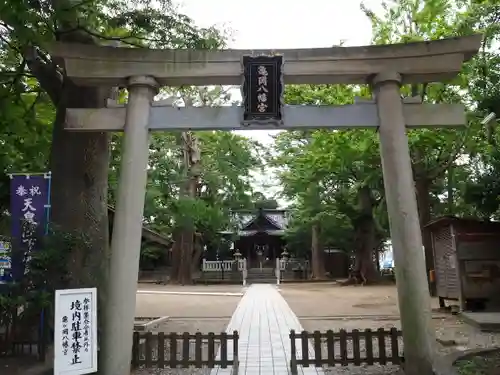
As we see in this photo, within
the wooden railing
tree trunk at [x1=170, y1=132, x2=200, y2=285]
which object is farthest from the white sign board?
the wooden railing

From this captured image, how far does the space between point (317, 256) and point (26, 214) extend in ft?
97.4

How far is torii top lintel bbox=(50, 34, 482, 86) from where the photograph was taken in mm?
6910

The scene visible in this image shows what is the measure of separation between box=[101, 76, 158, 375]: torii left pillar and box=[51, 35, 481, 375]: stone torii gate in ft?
0.05

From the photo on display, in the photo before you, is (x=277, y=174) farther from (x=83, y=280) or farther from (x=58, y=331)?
(x=58, y=331)

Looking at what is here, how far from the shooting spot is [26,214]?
7.73 meters

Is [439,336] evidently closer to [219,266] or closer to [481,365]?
[481,365]

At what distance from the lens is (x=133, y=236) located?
6465mm

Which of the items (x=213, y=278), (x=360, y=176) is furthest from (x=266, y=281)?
(x=360, y=176)

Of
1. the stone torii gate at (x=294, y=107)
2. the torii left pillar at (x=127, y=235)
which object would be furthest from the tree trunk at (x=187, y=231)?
the torii left pillar at (x=127, y=235)

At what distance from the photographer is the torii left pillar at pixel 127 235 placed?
620 cm

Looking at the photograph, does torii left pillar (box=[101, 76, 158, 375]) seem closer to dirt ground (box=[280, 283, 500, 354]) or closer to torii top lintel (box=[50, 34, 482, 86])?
torii top lintel (box=[50, 34, 482, 86])

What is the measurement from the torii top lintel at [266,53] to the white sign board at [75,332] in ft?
10.8

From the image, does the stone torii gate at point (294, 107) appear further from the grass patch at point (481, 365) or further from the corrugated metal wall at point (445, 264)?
the corrugated metal wall at point (445, 264)

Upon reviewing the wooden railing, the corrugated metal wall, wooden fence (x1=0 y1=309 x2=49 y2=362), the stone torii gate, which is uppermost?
the stone torii gate
